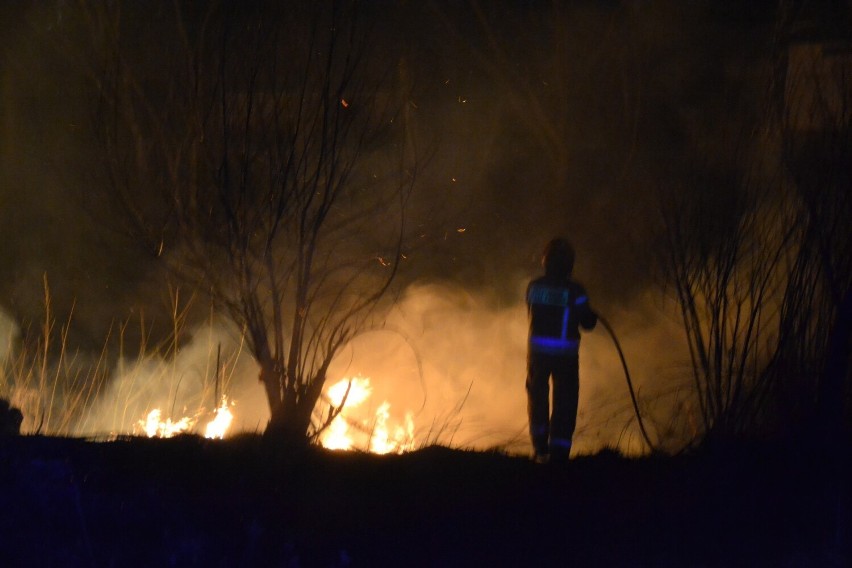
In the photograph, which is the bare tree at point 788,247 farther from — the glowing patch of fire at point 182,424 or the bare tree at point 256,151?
the glowing patch of fire at point 182,424

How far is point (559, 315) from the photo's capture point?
587 cm

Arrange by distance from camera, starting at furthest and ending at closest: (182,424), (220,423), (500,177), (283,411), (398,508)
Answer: (500,177) < (182,424) < (220,423) < (283,411) < (398,508)

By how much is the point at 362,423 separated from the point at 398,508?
12.7 feet

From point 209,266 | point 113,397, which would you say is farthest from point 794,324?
point 113,397

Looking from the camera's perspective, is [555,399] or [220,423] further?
[220,423]

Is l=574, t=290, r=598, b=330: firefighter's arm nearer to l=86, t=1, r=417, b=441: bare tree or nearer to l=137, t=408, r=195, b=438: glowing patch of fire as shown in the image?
l=86, t=1, r=417, b=441: bare tree

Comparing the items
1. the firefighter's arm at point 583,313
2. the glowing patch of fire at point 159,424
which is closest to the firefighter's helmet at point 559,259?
the firefighter's arm at point 583,313

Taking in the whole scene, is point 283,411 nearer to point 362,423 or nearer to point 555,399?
point 555,399

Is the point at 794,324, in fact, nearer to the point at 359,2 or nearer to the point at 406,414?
the point at 359,2

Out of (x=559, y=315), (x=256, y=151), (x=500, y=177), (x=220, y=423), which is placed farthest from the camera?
(x=500, y=177)

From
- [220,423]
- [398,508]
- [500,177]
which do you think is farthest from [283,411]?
[500,177]

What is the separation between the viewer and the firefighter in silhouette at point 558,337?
5883mm

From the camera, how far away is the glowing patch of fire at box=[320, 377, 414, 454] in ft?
22.2

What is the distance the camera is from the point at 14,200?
389 inches
